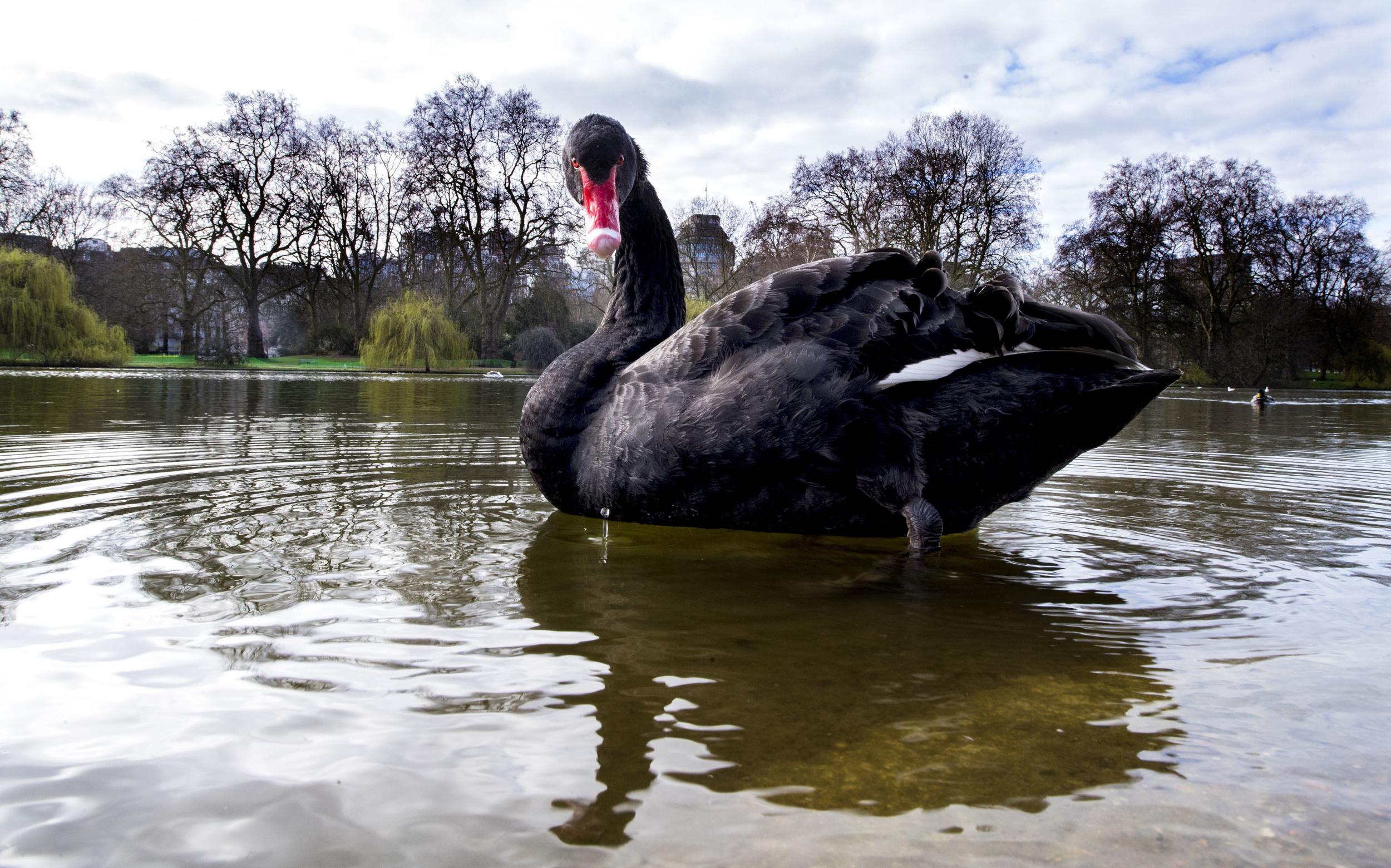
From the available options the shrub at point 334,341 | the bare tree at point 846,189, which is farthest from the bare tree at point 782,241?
the shrub at point 334,341

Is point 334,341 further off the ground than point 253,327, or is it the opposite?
point 253,327

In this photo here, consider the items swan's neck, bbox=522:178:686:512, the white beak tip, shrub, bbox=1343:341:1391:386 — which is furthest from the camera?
shrub, bbox=1343:341:1391:386

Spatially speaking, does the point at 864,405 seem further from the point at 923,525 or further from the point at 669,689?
the point at 669,689

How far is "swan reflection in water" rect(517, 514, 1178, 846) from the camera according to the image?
5.03 feet

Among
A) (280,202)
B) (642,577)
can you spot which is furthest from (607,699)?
(280,202)

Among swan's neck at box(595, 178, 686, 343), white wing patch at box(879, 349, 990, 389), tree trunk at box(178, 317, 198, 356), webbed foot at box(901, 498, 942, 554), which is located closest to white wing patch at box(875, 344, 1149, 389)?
white wing patch at box(879, 349, 990, 389)

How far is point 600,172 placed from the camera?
3900 mm

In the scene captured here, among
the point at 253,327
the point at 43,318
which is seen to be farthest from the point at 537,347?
the point at 43,318

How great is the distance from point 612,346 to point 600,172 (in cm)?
→ 78

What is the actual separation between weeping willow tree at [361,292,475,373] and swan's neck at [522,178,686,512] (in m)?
29.8

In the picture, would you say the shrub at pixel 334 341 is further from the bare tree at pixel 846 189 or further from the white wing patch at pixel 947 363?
the white wing patch at pixel 947 363

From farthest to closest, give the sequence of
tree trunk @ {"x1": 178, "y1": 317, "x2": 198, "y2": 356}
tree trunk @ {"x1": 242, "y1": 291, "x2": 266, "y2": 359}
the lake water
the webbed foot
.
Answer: tree trunk @ {"x1": 242, "y1": 291, "x2": 266, "y2": 359}
tree trunk @ {"x1": 178, "y1": 317, "x2": 198, "y2": 356}
the webbed foot
the lake water

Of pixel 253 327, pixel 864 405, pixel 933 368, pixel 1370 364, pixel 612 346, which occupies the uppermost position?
pixel 253 327

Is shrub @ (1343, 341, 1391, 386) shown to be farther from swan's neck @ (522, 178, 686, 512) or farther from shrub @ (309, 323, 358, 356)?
shrub @ (309, 323, 358, 356)
